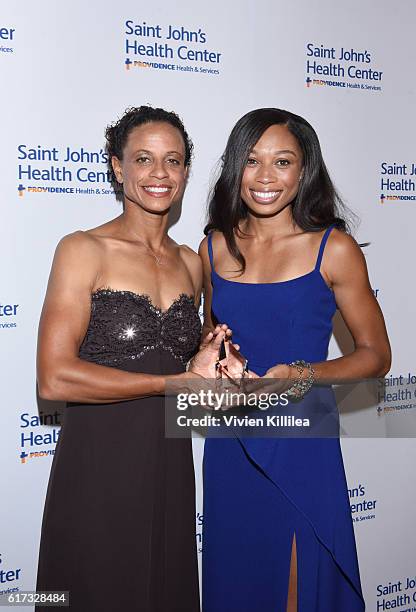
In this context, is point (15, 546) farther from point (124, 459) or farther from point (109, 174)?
point (109, 174)

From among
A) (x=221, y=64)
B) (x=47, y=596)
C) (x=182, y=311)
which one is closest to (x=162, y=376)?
(x=182, y=311)

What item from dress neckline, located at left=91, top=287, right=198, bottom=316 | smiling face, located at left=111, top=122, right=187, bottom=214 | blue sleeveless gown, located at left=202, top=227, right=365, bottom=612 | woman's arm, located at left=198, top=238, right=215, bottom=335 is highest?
smiling face, located at left=111, top=122, right=187, bottom=214

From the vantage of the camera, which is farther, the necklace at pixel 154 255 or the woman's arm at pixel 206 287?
the woman's arm at pixel 206 287

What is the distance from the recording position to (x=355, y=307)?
2156 millimetres

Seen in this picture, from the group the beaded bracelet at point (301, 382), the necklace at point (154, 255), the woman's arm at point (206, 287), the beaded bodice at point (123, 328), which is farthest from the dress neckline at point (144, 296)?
the beaded bracelet at point (301, 382)

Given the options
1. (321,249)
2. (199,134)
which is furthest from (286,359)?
(199,134)

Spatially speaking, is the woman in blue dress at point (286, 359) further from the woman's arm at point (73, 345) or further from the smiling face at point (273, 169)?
the woman's arm at point (73, 345)

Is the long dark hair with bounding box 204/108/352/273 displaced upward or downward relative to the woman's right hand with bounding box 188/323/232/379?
upward

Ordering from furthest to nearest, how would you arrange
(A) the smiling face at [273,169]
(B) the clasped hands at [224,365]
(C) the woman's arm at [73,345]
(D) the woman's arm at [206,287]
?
(D) the woman's arm at [206,287] → (A) the smiling face at [273,169] → (B) the clasped hands at [224,365] → (C) the woman's arm at [73,345]

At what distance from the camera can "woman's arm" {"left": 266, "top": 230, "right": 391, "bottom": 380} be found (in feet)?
6.99

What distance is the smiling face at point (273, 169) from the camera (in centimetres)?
215

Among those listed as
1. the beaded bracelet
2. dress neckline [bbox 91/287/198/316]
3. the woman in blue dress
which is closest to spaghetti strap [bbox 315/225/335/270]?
the woman in blue dress

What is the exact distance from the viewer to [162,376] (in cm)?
199

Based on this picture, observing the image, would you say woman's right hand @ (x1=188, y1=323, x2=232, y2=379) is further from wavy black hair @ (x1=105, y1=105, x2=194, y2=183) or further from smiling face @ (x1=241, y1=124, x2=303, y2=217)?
wavy black hair @ (x1=105, y1=105, x2=194, y2=183)
